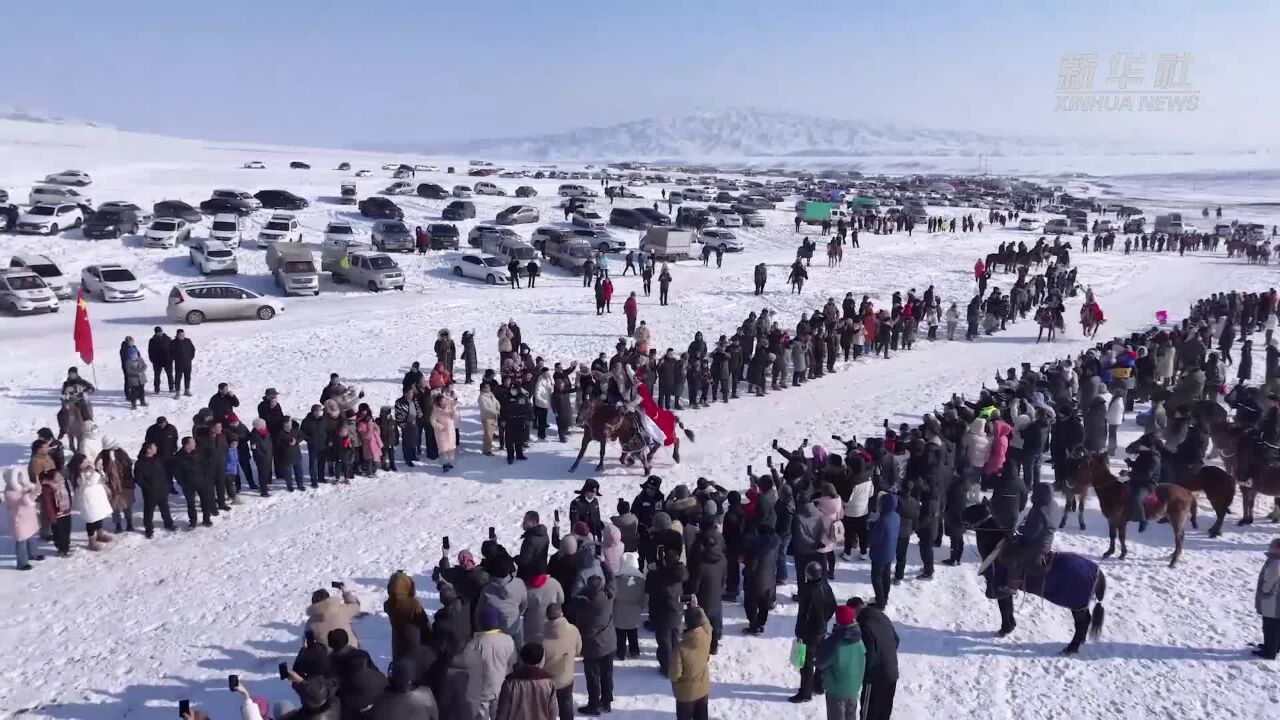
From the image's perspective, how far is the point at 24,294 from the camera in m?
24.2

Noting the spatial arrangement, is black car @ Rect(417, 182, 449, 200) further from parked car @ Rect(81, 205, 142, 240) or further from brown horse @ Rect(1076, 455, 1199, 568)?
brown horse @ Rect(1076, 455, 1199, 568)

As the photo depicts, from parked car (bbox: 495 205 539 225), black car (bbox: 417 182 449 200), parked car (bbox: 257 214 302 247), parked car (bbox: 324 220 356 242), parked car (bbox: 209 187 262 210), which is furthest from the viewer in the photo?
black car (bbox: 417 182 449 200)

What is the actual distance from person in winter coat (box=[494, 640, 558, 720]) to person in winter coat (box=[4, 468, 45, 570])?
25.2 ft

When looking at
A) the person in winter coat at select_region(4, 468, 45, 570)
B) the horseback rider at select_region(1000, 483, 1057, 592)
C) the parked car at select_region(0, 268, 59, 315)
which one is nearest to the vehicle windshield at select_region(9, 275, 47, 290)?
the parked car at select_region(0, 268, 59, 315)

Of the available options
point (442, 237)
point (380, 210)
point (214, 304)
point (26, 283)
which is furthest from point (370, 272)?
point (380, 210)

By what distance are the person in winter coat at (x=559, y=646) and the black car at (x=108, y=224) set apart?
33.4 m

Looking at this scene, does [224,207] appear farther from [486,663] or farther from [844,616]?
[844,616]

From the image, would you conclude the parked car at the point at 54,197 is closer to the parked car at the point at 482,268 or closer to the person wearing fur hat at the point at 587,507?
the parked car at the point at 482,268

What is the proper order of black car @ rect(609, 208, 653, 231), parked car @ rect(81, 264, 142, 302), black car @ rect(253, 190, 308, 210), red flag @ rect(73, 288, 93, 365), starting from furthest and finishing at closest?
black car @ rect(609, 208, 653, 231) < black car @ rect(253, 190, 308, 210) < parked car @ rect(81, 264, 142, 302) < red flag @ rect(73, 288, 93, 365)

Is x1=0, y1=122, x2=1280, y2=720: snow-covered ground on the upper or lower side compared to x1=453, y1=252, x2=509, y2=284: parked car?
lower

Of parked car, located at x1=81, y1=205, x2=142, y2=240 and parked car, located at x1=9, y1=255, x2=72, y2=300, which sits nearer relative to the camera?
parked car, located at x1=9, y1=255, x2=72, y2=300

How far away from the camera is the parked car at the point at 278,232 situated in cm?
3425

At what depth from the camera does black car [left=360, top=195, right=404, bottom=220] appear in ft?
142

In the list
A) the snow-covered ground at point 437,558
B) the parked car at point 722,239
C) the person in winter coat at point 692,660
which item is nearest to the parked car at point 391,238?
the snow-covered ground at point 437,558
